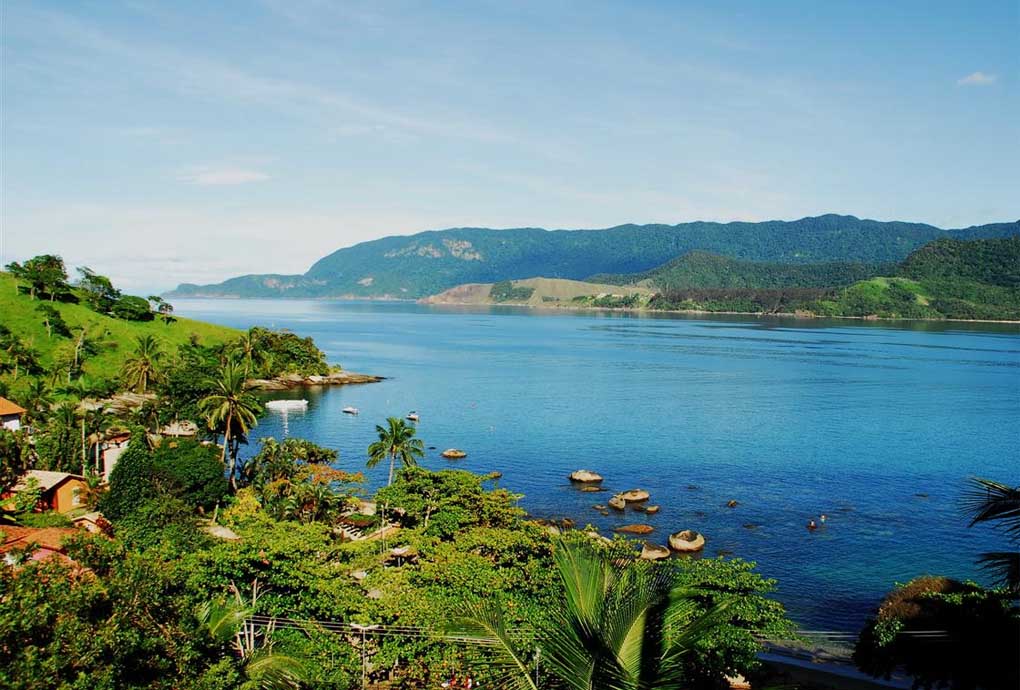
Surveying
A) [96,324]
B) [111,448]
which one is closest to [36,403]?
[111,448]

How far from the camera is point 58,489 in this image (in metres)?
38.5

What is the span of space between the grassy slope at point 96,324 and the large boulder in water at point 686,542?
245 ft

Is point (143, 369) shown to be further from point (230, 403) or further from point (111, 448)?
point (230, 403)

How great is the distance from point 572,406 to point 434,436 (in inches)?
909

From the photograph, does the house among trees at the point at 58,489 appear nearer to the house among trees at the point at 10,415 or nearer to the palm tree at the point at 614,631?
the house among trees at the point at 10,415

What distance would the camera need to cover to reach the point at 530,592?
23.0 meters

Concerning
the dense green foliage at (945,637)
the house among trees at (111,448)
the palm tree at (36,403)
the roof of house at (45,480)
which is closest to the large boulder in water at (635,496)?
the dense green foliage at (945,637)

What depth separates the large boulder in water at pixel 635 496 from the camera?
50344 millimetres

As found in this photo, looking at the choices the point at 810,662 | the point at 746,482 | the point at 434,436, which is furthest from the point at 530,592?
the point at 434,436

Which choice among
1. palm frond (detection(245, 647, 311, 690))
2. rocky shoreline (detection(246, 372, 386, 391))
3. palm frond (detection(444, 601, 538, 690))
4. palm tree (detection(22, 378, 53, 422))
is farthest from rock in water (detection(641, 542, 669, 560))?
rocky shoreline (detection(246, 372, 386, 391))

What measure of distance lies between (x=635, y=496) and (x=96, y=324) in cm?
8447

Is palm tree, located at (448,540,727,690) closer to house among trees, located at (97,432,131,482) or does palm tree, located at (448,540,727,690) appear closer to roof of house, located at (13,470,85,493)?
roof of house, located at (13,470,85,493)

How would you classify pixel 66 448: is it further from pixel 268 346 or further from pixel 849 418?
pixel 849 418

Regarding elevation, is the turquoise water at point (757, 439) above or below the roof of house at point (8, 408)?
below
